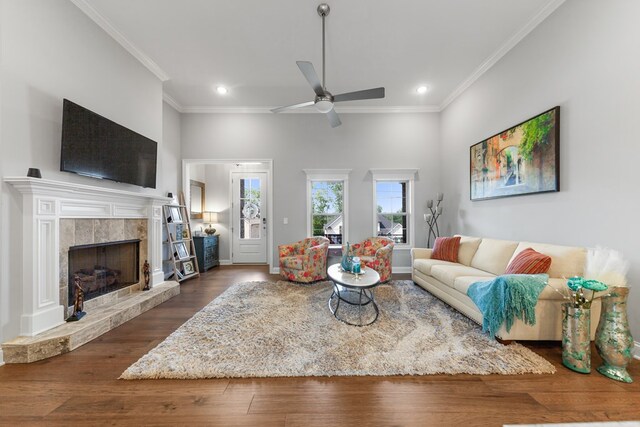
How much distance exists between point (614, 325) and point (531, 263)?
68 centimetres

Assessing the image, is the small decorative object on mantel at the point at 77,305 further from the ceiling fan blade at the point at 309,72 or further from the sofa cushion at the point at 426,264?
the sofa cushion at the point at 426,264

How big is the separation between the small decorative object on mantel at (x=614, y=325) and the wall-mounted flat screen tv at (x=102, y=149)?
4.81 metres

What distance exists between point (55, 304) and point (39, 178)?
1164 millimetres

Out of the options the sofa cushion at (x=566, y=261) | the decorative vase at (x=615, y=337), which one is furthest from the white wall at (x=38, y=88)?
the sofa cushion at (x=566, y=261)

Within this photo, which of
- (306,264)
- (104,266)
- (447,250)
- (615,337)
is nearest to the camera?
(615,337)

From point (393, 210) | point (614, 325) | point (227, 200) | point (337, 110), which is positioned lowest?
point (614, 325)

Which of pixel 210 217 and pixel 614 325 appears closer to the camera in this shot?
pixel 614 325

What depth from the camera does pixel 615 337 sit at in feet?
5.79

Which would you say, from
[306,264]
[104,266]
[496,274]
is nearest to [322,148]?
[306,264]

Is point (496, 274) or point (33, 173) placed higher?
point (33, 173)

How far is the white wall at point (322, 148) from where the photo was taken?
16.9ft

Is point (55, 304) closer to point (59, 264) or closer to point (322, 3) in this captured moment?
point (59, 264)

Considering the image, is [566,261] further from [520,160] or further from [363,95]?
[363,95]

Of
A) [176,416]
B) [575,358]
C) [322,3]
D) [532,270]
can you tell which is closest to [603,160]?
[532,270]
